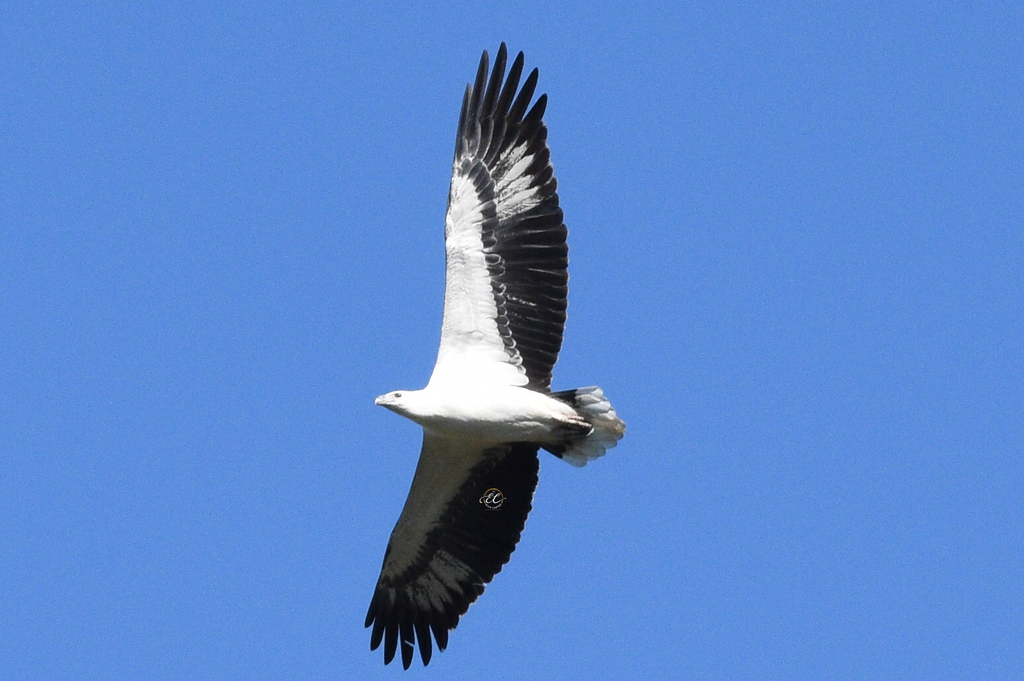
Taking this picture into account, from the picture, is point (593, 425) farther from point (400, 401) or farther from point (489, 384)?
point (400, 401)

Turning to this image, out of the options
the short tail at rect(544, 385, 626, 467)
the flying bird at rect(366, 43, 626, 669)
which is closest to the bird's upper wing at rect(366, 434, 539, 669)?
the flying bird at rect(366, 43, 626, 669)

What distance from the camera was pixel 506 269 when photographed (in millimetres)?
15734

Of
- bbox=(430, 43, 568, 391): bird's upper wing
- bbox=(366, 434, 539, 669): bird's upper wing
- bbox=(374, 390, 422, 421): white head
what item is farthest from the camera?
bbox=(366, 434, 539, 669): bird's upper wing

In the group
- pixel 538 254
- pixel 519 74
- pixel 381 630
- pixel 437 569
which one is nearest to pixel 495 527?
pixel 437 569

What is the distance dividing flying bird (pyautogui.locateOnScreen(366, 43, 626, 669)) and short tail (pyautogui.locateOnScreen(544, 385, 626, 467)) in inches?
0.5

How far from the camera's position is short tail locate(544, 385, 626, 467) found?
15164mm

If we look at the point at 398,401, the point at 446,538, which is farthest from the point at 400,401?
the point at 446,538

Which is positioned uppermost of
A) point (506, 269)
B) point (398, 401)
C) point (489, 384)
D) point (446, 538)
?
point (506, 269)

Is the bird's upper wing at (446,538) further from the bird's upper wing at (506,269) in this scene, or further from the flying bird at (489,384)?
the bird's upper wing at (506,269)

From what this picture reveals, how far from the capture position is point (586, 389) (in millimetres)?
15141

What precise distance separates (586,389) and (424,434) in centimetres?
196

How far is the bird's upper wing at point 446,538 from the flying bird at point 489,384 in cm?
1

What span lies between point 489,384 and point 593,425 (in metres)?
1.15

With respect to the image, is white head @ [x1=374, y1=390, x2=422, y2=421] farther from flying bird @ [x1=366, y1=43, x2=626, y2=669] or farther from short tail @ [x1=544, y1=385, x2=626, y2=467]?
short tail @ [x1=544, y1=385, x2=626, y2=467]
